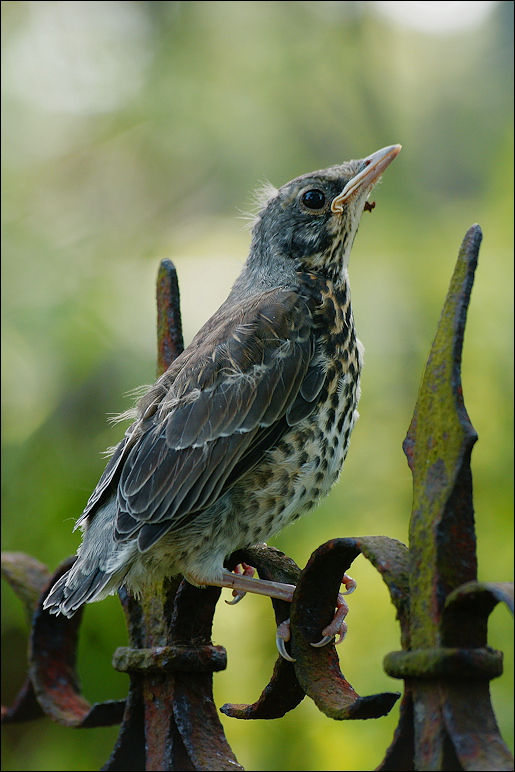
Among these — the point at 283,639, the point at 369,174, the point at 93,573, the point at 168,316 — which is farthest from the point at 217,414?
the point at 369,174

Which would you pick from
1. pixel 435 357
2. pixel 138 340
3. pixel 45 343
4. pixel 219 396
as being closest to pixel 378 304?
pixel 138 340

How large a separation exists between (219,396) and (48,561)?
1.35 meters

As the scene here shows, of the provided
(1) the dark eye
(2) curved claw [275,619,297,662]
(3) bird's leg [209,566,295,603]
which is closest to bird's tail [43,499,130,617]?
(3) bird's leg [209,566,295,603]

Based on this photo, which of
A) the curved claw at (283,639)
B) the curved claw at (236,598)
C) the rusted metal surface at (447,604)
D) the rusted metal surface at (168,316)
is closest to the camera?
the rusted metal surface at (447,604)

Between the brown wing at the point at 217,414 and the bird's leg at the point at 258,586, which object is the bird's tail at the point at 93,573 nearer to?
the brown wing at the point at 217,414

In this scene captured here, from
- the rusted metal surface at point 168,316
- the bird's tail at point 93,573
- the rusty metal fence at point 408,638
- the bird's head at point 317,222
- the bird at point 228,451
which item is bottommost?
the rusty metal fence at point 408,638

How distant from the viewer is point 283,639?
1.69 metres

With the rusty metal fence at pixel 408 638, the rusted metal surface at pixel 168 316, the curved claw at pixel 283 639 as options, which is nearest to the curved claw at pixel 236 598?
the rusty metal fence at pixel 408 638

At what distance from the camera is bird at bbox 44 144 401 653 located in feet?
6.19

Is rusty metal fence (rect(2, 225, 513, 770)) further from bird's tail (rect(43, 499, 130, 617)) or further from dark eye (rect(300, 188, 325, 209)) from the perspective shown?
dark eye (rect(300, 188, 325, 209))

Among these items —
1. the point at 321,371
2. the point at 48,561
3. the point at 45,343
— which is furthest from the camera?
the point at 45,343

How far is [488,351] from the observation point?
3.24 m

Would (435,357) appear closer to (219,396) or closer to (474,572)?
(474,572)

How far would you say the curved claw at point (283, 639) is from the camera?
1.62 meters
